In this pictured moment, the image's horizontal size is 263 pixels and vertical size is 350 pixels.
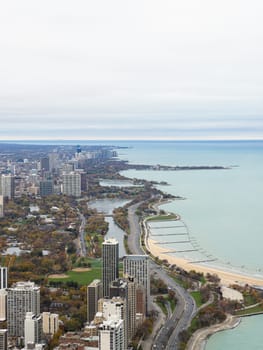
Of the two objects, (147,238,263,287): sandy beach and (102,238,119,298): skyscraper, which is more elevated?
(102,238,119,298): skyscraper

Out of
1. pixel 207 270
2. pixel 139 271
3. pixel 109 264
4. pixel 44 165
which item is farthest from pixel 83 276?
pixel 44 165

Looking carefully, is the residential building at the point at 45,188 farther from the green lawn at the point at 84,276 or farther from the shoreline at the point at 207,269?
the green lawn at the point at 84,276

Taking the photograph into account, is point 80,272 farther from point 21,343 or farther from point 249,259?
point 21,343

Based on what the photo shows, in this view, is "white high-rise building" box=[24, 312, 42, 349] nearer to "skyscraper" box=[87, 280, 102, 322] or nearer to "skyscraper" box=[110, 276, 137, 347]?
"skyscraper" box=[87, 280, 102, 322]

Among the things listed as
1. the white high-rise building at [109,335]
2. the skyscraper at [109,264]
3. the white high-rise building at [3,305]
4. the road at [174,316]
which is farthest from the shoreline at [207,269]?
the white high-rise building at [109,335]

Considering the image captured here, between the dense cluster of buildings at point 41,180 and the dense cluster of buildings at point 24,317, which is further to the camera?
the dense cluster of buildings at point 41,180

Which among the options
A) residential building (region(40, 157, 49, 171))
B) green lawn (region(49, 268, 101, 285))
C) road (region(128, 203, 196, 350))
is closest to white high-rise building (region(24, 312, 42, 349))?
road (region(128, 203, 196, 350))
